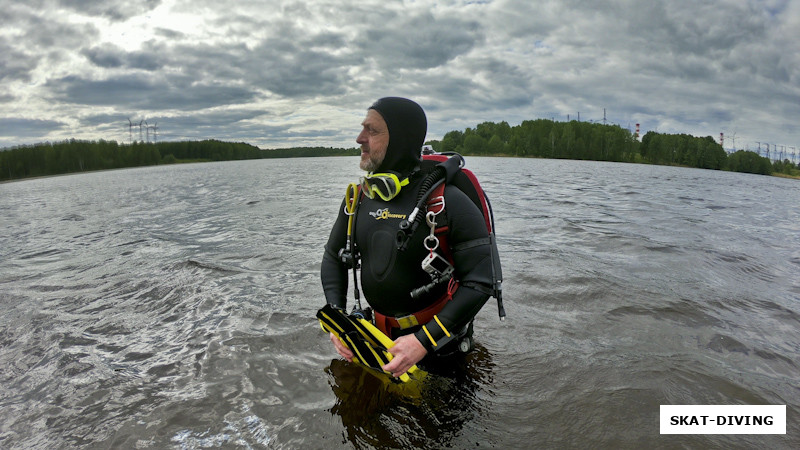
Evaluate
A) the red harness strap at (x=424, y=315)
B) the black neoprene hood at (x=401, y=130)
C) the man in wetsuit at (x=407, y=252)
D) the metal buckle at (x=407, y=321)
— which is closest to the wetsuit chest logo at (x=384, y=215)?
the man in wetsuit at (x=407, y=252)

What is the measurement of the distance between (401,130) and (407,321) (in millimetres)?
1620

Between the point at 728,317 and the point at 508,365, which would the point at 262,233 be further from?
the point at 728,317

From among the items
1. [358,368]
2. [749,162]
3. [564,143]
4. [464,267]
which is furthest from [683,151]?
[464,267]

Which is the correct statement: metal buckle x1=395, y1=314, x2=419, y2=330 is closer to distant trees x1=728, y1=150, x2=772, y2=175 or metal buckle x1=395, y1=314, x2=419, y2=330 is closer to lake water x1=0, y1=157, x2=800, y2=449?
lake water x1=0, y1=157, x2=800, y2=449

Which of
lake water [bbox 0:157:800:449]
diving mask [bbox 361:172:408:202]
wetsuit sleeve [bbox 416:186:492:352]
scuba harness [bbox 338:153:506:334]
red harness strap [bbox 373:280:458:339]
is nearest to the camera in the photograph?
wetsuit sleeve [bbox 416:186:492:352]

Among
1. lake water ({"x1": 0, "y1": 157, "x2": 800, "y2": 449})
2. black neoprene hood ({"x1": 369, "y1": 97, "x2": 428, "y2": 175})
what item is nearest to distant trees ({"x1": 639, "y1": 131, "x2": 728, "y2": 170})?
lake water ({"x1": 0, "y1": 157, "x2": 800, "y2": 449})

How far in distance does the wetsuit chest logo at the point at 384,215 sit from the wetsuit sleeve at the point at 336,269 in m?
0.41

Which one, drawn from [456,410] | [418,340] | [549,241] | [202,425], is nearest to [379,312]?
[418,340]

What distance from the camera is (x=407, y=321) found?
3.38 metres

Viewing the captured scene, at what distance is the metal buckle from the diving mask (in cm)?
102

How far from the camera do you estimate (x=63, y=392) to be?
4.10 meters

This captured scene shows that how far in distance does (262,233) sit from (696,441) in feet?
40.2

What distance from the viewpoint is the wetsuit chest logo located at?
3.22 m

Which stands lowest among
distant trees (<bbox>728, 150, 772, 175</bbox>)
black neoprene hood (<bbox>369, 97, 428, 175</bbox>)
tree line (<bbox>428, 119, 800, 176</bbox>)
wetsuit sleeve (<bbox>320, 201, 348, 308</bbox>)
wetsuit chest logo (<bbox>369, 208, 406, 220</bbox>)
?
wetsuit sleeve (<bbox>320, 201, 348, 308</bbox>)
